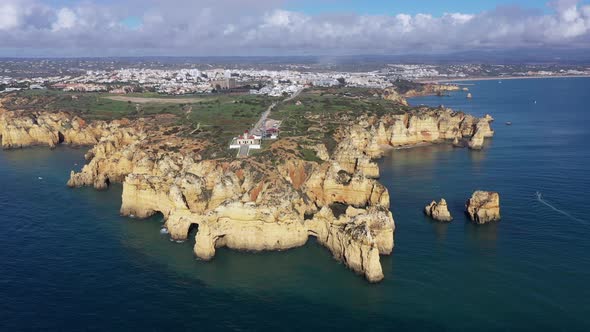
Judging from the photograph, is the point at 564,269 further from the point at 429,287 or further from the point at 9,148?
the point at 9,148

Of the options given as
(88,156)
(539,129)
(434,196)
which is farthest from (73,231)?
(539,129)

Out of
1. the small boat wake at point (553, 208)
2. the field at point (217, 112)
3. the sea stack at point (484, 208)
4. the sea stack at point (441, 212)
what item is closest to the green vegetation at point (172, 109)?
the field at point (217, 112)

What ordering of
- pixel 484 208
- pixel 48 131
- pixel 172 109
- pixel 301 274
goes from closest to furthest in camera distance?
1. pixel 301 274
2. pixel 484 208
3. pixel 48 131
4. pixel 172 109

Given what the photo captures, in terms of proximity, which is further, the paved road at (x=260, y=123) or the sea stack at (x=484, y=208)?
the paved road at (x=260, y=123)

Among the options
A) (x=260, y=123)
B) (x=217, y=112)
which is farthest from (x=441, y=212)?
(x=217, y=112)

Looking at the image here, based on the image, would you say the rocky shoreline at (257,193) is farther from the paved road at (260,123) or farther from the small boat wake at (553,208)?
the small boat wake at (553,208)

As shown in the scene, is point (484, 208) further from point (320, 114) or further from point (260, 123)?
point (320, 114)
